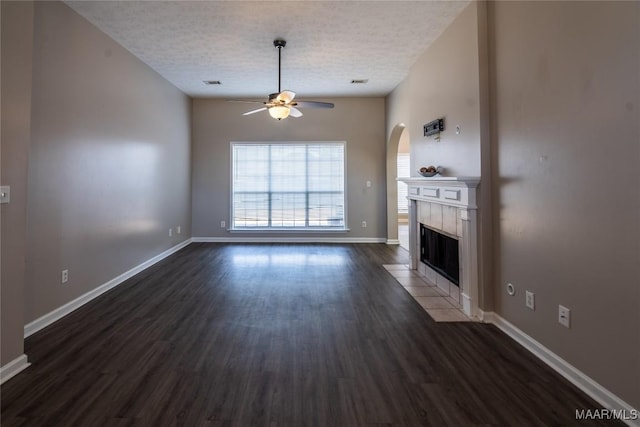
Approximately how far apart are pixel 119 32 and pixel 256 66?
1771 millimetres

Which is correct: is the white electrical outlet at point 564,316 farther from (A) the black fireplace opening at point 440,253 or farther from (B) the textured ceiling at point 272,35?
(B) the textured ceiling at point 272,35

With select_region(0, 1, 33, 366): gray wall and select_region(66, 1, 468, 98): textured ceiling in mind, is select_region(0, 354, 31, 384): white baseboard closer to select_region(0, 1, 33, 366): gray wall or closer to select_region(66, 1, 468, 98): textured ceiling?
select_region(0, 1, 33, 366): gray wall

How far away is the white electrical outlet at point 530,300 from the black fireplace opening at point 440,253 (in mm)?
872

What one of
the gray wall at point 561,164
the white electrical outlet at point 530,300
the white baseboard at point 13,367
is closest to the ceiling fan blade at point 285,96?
the gray wall at point 561,164

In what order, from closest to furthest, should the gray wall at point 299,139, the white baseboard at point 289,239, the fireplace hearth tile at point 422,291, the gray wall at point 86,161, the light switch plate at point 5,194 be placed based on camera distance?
1. the light switch plate at point 5,194
2. the gray wall at point 86,161
3. the fireplace hearth tile at point 422,291
4. the gray wall at point 299,139
5. the white baseboard at point 289,239

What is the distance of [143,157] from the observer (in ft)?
Result: 15.3

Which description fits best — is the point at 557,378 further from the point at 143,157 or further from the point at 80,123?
the point at 143,157

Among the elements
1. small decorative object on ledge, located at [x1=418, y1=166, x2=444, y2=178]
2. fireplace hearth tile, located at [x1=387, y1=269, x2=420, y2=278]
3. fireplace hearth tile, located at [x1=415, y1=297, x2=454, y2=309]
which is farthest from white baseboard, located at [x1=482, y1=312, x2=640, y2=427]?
small decorative object on ledge, located at [x1=418, y1=166, x2=444, y2=178]

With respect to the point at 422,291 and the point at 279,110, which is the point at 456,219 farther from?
the point at 279,110

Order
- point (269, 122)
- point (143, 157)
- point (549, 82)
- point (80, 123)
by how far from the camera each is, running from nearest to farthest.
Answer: point (549, 82)
point (80, 123)
point (143, 157)
point (269, 122)

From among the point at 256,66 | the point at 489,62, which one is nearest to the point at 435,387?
the point at 489,62

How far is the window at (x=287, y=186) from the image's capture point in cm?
695

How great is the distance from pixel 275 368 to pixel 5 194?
2.05 m

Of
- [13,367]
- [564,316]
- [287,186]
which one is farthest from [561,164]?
[287,186]
